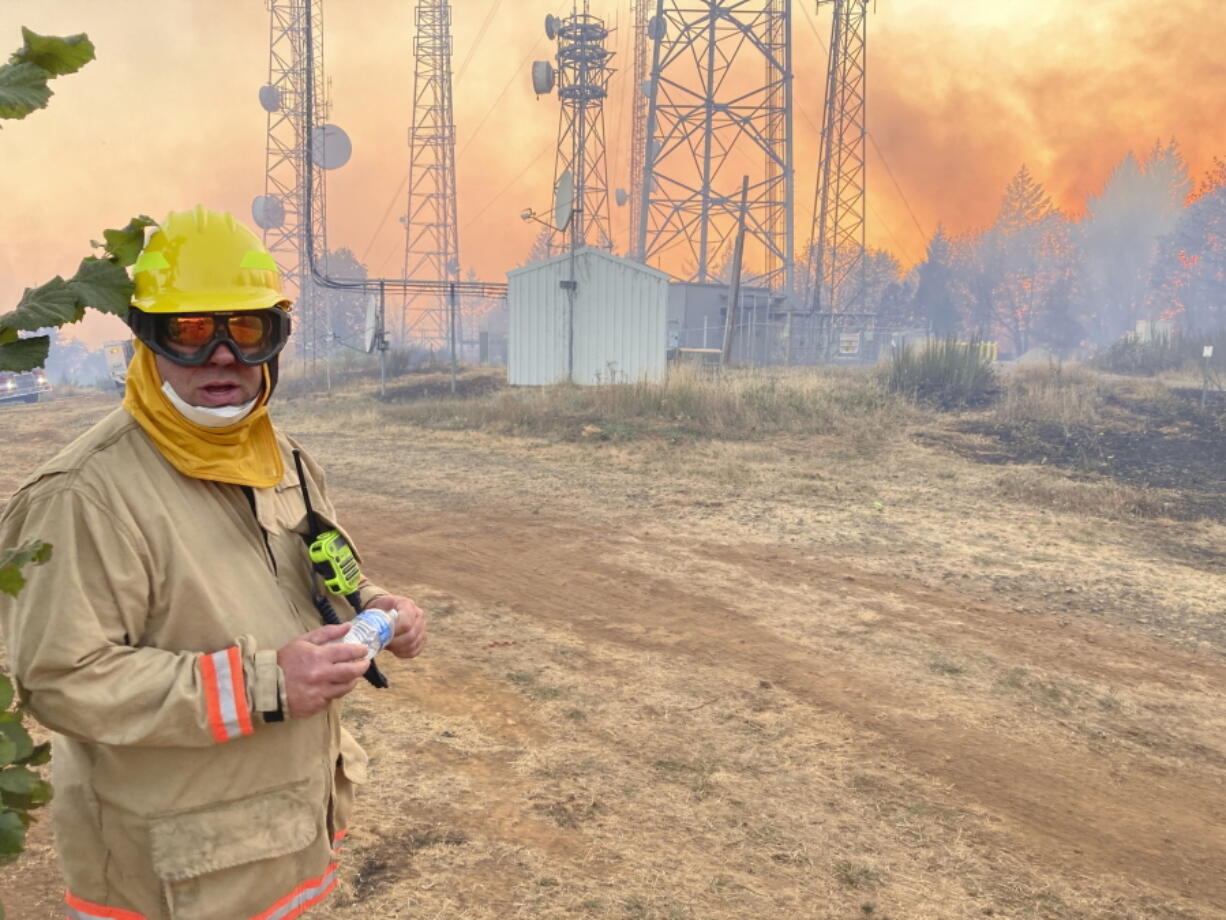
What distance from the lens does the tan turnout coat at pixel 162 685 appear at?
5.21ft

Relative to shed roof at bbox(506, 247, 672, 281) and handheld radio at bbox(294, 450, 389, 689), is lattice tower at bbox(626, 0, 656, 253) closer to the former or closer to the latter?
shed roof at bbox(506, 247, 672, 281)

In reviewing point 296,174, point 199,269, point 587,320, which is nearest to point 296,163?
point 296,174

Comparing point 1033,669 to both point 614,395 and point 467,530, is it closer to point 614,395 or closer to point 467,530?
point 467,530

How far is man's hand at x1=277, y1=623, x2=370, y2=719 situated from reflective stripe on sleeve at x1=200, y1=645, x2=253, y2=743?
0.08m

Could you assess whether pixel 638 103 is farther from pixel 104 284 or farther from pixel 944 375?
pixel 104 284

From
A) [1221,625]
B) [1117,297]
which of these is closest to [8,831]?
[1221,625]

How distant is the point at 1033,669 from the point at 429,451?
990 centimetres

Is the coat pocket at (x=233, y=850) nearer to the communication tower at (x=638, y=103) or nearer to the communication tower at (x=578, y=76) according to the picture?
the communication tower at (x=578, y=76)

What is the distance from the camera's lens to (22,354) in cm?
132

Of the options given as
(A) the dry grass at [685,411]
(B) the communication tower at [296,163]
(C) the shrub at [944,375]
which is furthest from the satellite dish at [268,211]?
(C) the shrub at [944,375]

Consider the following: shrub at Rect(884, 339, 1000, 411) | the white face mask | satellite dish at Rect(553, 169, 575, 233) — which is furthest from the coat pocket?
satellite dish at Rect(553, 169, 575, 233)

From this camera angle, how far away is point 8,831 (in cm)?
125

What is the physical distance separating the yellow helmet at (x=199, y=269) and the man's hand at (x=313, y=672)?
2.21 feet

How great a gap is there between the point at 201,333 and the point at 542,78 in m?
26.9
